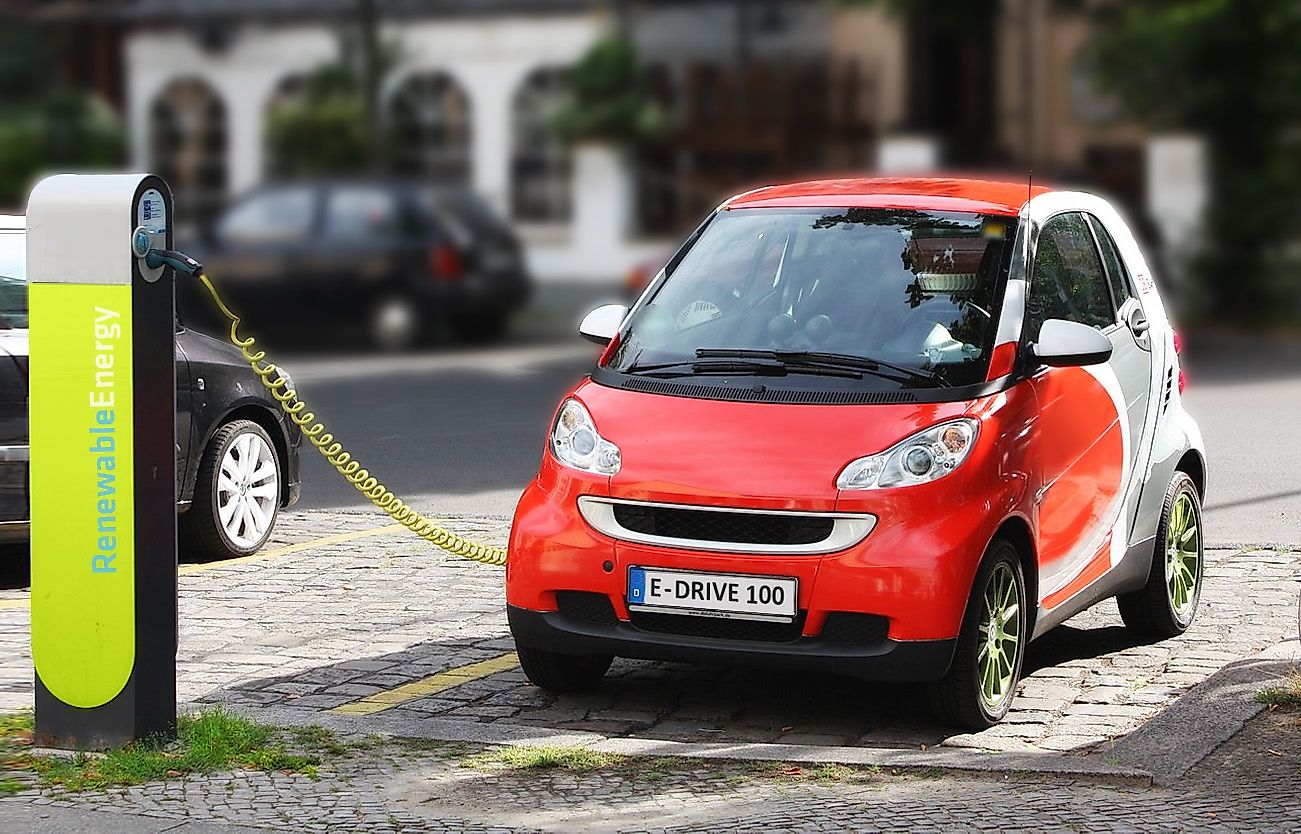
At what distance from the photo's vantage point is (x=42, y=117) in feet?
127

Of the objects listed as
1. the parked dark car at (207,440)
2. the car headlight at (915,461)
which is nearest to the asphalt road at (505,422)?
the parked dark car at (207,440)

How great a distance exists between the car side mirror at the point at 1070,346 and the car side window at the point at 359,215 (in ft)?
52.8

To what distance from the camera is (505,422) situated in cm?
1558

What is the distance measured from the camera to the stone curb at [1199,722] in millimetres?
6496

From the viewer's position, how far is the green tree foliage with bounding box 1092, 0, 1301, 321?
24.6 meters

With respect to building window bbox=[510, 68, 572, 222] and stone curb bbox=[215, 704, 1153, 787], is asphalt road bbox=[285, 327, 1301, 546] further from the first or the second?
building window bbox=[510, 68, 572, 222]

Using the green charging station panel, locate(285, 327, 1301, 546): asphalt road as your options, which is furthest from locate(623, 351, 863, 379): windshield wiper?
locate(285, 327, 1301, 546): asphalt road

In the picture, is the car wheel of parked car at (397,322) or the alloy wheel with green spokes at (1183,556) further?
the car wheel of parked car at (397,322)

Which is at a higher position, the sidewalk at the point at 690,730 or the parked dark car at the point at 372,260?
the parked dark car at the point at 372,260

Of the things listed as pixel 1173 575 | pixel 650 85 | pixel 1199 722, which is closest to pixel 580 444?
pixel 1199 722

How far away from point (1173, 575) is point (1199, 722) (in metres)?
1.58

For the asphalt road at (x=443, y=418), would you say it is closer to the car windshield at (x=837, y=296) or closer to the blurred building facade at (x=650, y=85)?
the car windshield at (x=837, y=296)

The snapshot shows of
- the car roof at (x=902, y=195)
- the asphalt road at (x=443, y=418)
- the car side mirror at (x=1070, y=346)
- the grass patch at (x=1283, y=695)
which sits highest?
the car roof at (x=902, y=195)

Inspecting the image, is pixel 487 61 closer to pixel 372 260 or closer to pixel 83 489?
pixel 372 260
